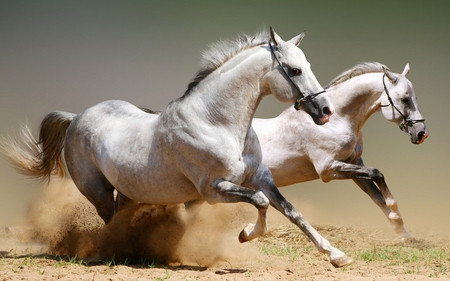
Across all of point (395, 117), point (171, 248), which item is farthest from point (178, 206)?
point (395, 117)

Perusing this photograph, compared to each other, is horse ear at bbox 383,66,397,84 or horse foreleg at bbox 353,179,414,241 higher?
horse ear at bbox 383,66,397,84

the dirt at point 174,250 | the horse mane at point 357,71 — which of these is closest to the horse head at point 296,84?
the dirt at point 174,250

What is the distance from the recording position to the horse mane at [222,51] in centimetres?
450

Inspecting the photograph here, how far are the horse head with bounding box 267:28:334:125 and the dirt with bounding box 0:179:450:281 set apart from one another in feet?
3.69

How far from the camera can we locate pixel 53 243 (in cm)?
559

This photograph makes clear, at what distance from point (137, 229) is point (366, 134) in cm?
408

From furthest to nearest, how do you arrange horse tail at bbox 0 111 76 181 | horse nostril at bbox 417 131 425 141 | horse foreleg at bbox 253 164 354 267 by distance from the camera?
horse nostril at bbox 417 131 425 141 → horse tail at bbox 0 111 76 181 → horse foreleg at bbox 253 164 354 267

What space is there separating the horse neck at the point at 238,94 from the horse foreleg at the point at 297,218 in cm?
42

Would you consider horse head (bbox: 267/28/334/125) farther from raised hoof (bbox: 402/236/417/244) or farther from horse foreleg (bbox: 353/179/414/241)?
raised hoof (bbox: 402/236/417/244)

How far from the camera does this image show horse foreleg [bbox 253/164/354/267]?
4055 millimetres

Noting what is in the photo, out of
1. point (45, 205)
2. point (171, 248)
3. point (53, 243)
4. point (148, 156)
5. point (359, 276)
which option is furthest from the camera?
point (45, 205)

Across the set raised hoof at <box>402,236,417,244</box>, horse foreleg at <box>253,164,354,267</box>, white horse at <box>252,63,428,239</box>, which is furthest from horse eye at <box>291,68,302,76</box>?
raised hoof at <box>402,236,417,244</box>

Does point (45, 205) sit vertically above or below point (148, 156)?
below

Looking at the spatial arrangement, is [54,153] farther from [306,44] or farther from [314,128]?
[306,44]
